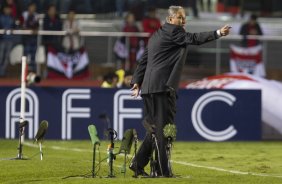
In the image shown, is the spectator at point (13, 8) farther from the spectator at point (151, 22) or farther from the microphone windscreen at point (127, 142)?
the microphone windscreen at point (127, 142)

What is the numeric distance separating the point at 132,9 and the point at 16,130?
772cm

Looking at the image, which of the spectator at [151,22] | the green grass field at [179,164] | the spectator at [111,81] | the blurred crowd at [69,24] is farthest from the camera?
the spectator at [151,22]

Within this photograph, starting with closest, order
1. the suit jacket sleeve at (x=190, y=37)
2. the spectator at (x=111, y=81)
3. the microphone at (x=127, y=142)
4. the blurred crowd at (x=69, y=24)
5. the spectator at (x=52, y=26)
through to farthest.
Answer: the suit jacket sleeve at (x=190, y=37) < the microphone at (x=127, y=142) < the spectator at (x=111, y=81) < the blurred crowd at (x=69, y=24) < the spectator at (x=52, y=26)

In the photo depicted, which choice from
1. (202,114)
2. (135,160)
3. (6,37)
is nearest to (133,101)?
(202,114)

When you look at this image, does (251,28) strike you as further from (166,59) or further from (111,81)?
(166,59)

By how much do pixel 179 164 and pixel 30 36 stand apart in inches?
441

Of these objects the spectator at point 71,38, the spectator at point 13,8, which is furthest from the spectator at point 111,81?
the spectator at point 13,8

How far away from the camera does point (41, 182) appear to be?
47.4 ft

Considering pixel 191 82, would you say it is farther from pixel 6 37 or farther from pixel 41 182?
pixel 41 182

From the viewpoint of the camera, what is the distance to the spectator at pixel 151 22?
29312mm

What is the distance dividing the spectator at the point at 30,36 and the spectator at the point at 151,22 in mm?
2764

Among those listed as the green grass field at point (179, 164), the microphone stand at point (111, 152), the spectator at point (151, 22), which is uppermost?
the spectator at point (151, 22)

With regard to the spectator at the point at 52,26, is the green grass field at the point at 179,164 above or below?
below

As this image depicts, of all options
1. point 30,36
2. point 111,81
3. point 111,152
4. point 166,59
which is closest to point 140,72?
point 166,59
